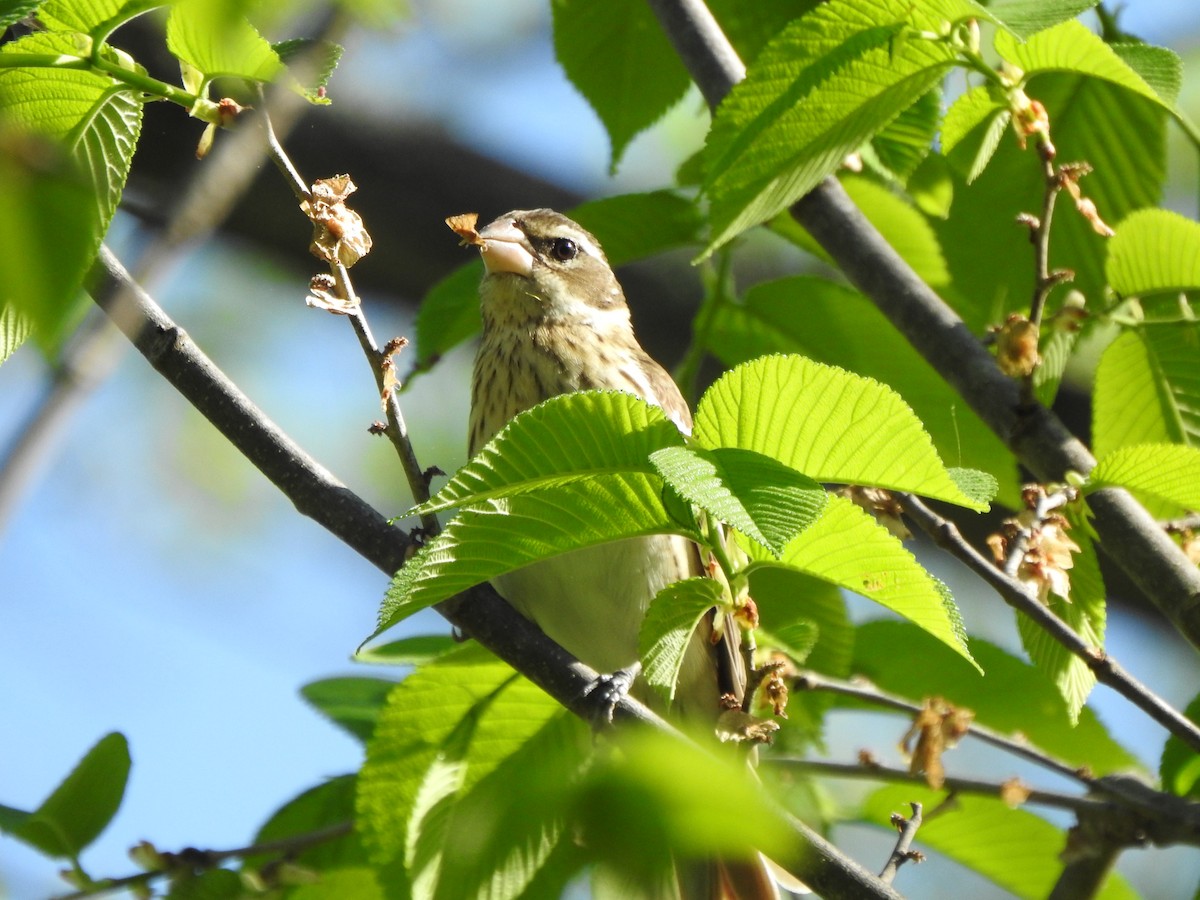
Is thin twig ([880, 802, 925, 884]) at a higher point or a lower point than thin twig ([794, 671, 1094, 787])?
lower

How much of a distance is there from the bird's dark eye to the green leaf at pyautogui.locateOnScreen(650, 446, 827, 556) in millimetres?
2769

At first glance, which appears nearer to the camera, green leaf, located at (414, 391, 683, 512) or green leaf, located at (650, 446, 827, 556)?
green leaf, located at (650, 446, 827, 556)

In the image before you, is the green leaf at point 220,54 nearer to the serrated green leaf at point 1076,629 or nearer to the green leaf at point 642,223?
the green leaf at point 642,223

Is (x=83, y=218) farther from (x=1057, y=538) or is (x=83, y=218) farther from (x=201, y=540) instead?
(x=201, y=540)

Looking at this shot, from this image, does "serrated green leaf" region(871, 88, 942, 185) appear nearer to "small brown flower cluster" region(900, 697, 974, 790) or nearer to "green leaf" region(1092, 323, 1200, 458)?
"green leaf" region(1092, 323, 1200, 458)

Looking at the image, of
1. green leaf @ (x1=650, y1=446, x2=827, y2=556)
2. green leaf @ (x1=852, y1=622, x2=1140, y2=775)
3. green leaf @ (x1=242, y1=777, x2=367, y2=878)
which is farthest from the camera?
green leaf @ (x1=852, y1=622, x2=1140, y2=775)

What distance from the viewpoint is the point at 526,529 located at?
1.83m

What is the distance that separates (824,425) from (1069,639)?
27.3 inches

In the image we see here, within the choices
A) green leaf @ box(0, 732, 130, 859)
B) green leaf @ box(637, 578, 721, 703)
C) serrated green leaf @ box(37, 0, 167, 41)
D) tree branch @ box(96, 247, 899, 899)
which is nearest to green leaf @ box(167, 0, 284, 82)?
serrated green leaf @ box(37, 0, 167, 41)

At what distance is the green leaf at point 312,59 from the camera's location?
2066 millimetres

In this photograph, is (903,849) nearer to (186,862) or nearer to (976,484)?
(976,484)

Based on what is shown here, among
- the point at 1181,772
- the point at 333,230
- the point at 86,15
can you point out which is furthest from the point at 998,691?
the point at 86,15

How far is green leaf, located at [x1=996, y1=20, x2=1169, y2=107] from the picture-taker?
2.23m

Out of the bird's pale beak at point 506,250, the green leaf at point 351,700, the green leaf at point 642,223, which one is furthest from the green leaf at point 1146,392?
the bird's pale beak at point 506,250
